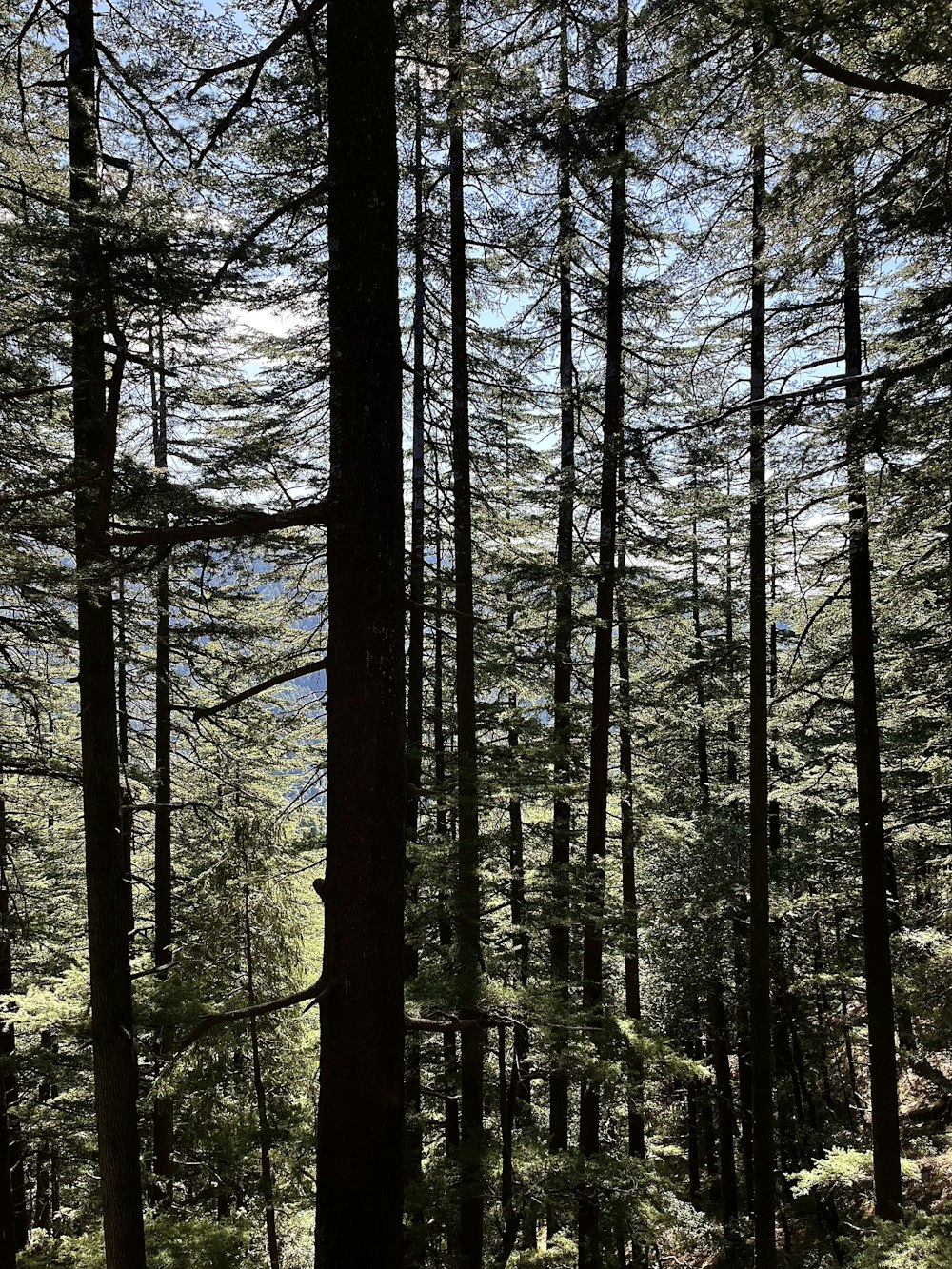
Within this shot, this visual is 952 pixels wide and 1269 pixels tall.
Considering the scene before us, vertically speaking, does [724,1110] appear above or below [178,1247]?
below

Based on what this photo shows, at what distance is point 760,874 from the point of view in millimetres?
9734

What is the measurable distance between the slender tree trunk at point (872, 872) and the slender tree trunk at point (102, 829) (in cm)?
824

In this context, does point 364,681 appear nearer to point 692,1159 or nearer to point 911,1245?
point 911,1245

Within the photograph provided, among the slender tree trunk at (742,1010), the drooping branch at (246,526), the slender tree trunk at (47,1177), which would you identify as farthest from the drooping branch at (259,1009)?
the slender tree trunk at (47,1177)

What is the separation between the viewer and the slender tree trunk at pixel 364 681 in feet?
10.00

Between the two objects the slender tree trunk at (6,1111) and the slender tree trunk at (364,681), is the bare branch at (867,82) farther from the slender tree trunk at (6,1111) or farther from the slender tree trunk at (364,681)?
the slender tree trunk at (6,1111)

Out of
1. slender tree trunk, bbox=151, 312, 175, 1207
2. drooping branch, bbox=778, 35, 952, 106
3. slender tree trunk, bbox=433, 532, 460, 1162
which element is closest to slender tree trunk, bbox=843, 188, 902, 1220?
slender tree trunk, bbox=433, 532, 460, 1162

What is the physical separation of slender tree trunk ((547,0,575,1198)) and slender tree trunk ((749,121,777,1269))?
2.39 metres

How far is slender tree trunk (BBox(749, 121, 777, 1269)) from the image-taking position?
9.12m

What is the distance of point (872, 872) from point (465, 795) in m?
5.81

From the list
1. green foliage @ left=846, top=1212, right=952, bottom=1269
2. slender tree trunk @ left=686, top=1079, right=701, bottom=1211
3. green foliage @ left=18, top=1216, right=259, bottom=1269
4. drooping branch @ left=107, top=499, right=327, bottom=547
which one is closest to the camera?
drooping branch @ left=107, top=499, right=327, bottom=547

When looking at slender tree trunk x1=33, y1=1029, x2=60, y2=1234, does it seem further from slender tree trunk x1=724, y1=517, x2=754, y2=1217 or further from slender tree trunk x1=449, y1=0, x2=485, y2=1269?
slender tree trunk x1=724, y1=517, x2=754, y2=1217

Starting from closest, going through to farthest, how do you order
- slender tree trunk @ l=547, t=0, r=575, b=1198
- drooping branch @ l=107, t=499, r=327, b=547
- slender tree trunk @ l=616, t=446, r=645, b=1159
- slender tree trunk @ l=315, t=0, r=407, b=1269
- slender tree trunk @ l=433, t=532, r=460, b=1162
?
slender tree trunk @ l=315, t=0, r=407, b=1269 → drooping branch @ l=107, t=499, r=327, b=547 → slender tree trunk @ l=616, t=446, r=645, b=1159 → slender tree trunk @ l=547, t=0, r=575, b=1198 → slender tree trunk @ l=433, t=532, r=460, b=1162

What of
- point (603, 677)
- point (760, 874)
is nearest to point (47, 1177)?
point (760, 874)
